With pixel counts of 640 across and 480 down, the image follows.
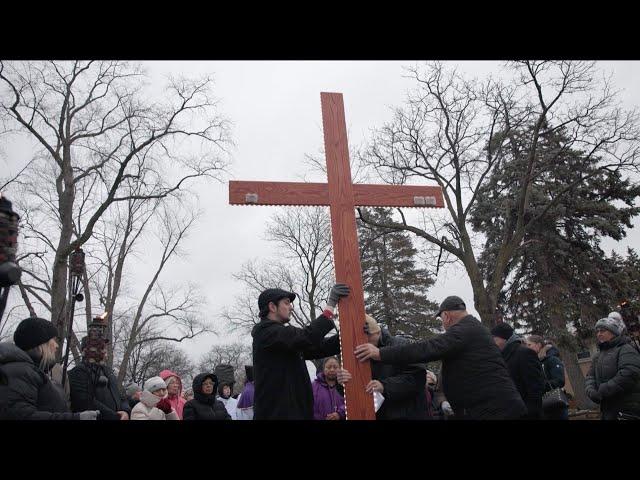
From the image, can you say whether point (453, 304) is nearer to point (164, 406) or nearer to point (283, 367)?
point (283, 367)

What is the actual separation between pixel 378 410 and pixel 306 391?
2.57 ft

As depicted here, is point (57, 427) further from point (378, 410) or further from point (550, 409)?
point (550, 409)

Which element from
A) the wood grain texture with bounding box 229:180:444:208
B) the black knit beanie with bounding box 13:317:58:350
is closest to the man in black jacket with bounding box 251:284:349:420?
the wood grain texture with bounding box 229:180:444:208

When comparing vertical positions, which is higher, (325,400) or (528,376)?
(528,376)

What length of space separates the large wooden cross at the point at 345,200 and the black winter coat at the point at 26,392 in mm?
1979

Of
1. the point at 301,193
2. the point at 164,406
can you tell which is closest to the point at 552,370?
the point at 301,193

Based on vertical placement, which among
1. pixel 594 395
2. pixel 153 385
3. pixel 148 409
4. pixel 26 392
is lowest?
pixel 594 395

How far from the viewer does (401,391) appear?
4.04 meters

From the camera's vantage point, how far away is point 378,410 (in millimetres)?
4059

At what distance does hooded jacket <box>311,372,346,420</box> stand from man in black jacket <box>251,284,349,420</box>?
194 cm

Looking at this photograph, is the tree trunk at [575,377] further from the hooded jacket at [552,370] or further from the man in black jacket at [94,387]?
the man in black jacket at [94,387]

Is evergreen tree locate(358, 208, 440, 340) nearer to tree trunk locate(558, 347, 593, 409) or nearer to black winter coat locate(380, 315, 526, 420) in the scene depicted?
tree trunk locate(558, 347, 593, 409)

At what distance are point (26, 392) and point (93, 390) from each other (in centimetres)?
161
